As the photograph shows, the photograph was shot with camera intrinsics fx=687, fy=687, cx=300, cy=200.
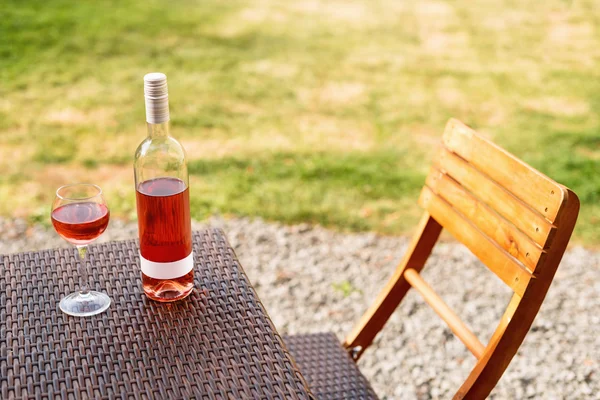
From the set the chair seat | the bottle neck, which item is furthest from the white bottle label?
the chair seat

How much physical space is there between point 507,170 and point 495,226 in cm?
14

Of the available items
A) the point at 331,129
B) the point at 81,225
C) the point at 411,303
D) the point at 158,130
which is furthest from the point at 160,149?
the point at 331,129

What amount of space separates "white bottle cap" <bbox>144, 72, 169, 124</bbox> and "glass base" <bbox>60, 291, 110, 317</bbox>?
0.40m

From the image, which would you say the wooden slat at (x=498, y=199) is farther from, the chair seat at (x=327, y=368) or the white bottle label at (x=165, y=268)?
the white bottle label at (x=165, y=268)

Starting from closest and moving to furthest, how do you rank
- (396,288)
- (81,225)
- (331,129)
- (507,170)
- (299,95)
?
(81,225), (507,170), (396,288), (331,129), (299,95)

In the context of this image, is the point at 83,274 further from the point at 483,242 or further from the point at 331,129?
the point at 331,129

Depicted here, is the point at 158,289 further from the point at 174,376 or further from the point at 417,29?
the point at 417,29

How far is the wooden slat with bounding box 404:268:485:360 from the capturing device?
1.70 m

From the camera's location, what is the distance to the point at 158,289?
4.70 feet

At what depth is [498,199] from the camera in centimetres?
164

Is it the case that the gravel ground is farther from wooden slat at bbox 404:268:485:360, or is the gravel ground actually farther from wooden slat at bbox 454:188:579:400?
wooden slat at bbox 454:188:579:400

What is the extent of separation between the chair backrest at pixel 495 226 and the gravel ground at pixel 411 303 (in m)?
0.85

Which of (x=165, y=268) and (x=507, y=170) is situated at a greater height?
(x=507, y=170)

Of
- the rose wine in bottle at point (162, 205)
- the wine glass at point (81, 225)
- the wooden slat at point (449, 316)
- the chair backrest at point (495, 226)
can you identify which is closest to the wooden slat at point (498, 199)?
the chair backrest at point (495, 226)
